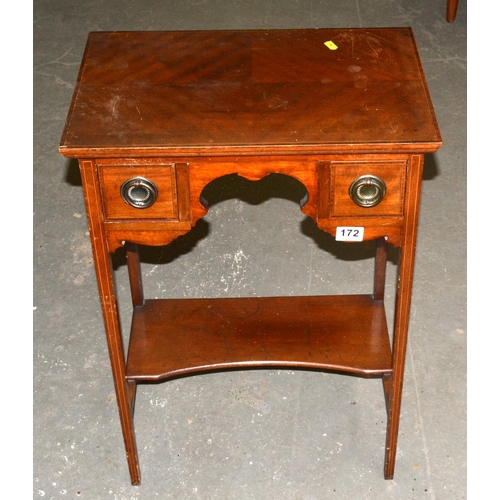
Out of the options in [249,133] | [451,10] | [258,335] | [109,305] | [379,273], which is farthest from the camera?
[451,10]

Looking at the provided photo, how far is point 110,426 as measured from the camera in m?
2.89

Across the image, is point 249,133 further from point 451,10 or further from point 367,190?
point 451,10

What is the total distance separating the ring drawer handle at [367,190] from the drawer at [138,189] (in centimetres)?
42

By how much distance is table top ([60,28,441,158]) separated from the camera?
207cm

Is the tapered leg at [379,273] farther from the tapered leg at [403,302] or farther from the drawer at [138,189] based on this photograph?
the drawer at [138,189]

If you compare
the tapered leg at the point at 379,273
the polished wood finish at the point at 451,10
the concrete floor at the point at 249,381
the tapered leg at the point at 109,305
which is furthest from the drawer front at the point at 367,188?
the polished wood finish at the point at 451,10

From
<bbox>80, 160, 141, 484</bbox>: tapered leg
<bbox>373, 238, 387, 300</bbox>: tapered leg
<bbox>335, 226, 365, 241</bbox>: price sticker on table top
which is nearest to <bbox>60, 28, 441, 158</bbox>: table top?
<bbox>80, 160, 141, 484</bbox>: tapered leg

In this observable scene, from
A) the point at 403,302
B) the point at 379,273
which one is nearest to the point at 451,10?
the point at 379,273

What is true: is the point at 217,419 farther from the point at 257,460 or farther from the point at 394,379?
the point at 394,379

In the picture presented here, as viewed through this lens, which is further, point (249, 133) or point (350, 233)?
point (350, 233)

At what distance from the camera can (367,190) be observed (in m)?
2.15

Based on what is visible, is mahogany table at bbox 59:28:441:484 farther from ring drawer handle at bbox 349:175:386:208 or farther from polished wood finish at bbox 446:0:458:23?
polished wood finish at bbox 446:0:458:23

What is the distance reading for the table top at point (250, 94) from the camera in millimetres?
2070

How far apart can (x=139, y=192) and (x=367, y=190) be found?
1.76ft
